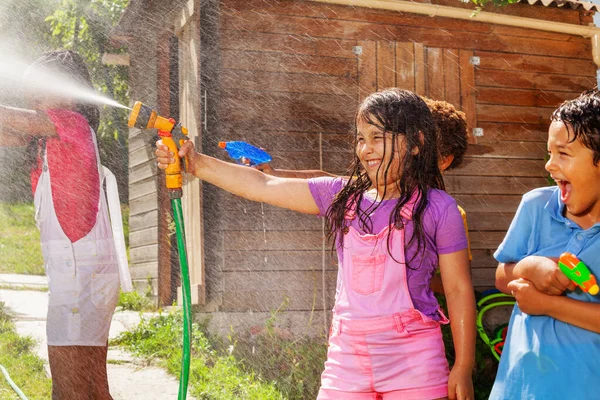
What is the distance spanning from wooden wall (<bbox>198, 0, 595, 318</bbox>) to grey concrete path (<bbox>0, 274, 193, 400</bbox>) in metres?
0.77

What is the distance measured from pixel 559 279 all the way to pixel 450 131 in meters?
1.41

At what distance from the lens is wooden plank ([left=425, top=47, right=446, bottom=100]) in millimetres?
5707

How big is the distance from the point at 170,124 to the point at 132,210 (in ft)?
17.9

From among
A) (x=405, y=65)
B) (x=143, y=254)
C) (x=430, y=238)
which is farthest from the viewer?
(x=143, y=254)

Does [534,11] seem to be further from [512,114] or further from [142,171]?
[142,171]

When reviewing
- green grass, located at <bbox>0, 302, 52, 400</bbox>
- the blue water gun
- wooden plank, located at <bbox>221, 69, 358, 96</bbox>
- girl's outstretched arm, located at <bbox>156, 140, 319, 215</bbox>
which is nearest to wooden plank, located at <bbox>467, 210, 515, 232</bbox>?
wooden plank, located at <bbox>221, 69, 358, 96</bbox>

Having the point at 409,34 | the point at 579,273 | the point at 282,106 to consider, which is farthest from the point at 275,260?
the point at 579,273

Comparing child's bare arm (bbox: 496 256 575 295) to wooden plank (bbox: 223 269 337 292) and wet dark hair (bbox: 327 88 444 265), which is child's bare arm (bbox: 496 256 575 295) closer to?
wet dark hair (bbox: 327 88 444 265)

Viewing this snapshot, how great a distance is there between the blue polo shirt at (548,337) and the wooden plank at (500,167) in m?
3.95

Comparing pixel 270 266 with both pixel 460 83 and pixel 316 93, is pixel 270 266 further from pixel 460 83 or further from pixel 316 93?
pixel 460 83

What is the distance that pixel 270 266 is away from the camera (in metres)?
5.20

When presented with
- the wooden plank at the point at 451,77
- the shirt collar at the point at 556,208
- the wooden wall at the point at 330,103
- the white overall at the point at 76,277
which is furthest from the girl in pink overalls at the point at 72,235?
the wooden plank at the point at 451,77

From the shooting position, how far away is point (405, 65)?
5.64 metres

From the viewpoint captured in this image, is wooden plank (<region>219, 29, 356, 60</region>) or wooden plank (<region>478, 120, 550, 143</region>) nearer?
wooden plank (<region>219, 29, 356, 60</region>)
